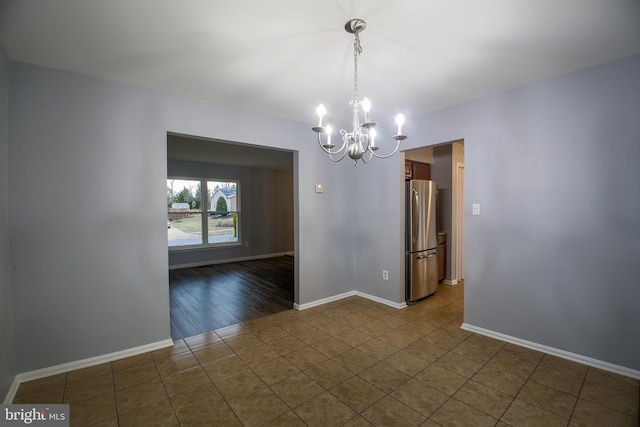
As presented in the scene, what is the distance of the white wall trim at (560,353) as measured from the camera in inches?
84.7

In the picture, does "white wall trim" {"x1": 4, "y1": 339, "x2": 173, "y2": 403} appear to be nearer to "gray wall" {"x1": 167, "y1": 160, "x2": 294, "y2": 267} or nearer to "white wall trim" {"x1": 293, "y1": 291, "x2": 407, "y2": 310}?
"white wall trim" {"x1": 293, "y1": 291, "x2": 407, "y2": 310}

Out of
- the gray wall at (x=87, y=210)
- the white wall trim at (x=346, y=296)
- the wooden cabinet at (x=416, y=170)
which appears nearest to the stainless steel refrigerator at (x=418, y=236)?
the white wall trim at (x=346, y=296)

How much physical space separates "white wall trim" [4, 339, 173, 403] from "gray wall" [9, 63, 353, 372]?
0.13 feet

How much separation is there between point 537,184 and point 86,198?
395 centimetres

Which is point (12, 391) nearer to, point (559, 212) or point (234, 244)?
point (559, 212)

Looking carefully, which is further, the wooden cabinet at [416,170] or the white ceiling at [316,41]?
the wooden cabinet at [416,170]

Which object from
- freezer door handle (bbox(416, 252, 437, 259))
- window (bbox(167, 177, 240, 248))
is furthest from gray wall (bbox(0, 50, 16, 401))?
window (bbox(167, 177, 240, 248))

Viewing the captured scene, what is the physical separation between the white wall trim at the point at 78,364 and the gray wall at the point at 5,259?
0.07 m

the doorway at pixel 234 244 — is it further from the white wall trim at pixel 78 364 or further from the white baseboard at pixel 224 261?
the white wall trim at pixel 78 364

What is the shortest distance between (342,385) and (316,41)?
246cm

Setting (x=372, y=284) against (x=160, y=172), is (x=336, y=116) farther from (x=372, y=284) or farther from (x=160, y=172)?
(x=372, y=284)

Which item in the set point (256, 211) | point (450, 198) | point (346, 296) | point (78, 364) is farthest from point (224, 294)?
point (450, 198)

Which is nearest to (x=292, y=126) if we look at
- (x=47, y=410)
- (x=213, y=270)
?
(x=47, y=410)

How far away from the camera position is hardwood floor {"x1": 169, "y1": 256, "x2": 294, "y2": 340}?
3.35 m
